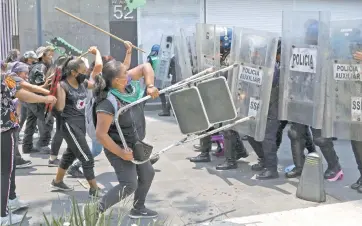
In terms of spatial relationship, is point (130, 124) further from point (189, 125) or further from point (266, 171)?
point (266, 171)

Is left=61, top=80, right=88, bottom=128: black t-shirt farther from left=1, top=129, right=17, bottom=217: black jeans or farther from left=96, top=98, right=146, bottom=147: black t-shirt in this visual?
left=96, top=98, right=146, bottom=147: black t-shirt

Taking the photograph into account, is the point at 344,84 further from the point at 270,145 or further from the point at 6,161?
the point at 6,161

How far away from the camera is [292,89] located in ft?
19.2

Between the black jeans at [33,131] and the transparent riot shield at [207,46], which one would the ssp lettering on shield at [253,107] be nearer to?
the transparent riot shield at [207,46]

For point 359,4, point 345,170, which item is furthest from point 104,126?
point 359,4

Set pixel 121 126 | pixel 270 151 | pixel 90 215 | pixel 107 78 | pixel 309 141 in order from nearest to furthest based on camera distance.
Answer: pixel 90 215
pixel 107 78
pixel 121 126
pixel 270 151
pixel 309 141

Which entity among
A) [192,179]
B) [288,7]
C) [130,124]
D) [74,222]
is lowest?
[192,179]

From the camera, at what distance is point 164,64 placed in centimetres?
1139

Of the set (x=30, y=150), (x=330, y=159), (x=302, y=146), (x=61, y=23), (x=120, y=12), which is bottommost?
(x=30, y=150)

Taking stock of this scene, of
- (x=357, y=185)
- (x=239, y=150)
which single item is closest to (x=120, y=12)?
(x=239, y=150)

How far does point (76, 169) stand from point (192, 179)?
4.84ft

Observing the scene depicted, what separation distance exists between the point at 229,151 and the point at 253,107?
0.88 meters

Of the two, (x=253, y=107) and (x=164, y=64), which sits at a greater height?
(x=164, y=64)

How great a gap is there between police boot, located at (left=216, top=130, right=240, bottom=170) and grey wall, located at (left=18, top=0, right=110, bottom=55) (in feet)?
23.8
